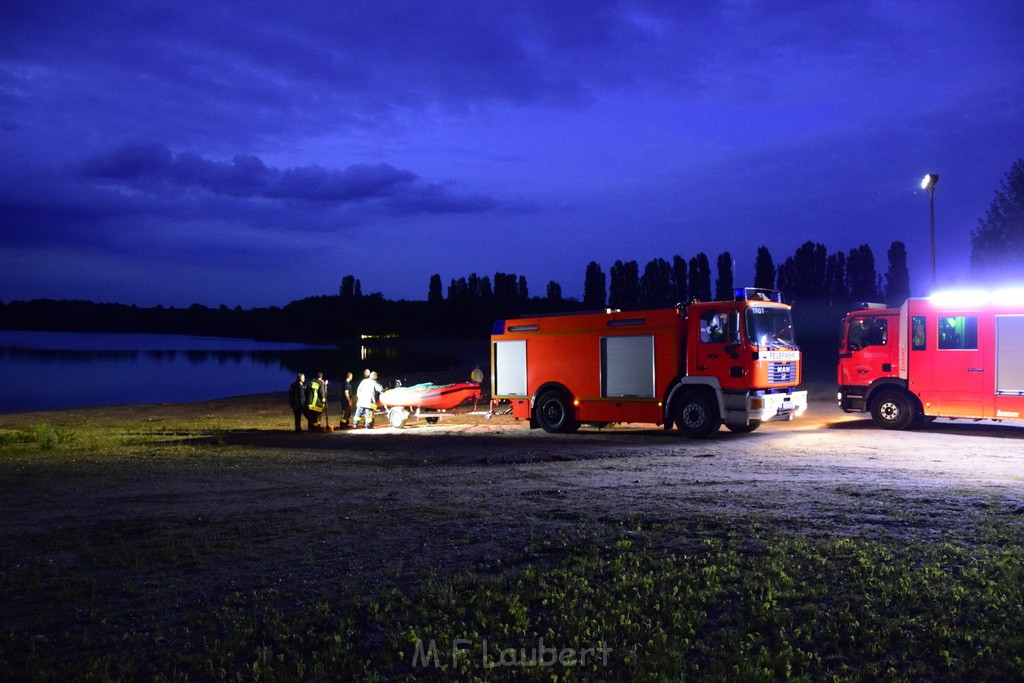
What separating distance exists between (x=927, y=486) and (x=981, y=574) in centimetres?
444

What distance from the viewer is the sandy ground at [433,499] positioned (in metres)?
7.23

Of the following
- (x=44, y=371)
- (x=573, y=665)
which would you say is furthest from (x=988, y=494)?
(x=44, y=371)

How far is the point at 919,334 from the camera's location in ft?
59.5

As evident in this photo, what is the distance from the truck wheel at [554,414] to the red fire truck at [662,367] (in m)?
0.02

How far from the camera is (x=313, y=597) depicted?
6199 millimetres

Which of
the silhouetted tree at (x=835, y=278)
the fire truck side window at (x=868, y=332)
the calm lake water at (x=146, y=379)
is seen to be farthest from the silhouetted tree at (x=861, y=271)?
the fire truck side window at (x=868, y=332)

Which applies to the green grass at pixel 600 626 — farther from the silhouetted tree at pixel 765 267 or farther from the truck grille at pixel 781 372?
the silhouetted tree at pixel 765 267

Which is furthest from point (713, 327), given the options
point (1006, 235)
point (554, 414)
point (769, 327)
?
point (1006, 235)

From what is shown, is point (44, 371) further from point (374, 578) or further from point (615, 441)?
point (374, 578)

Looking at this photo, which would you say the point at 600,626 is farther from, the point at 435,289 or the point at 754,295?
the point at 435,289

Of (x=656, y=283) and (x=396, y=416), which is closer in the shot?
(x=396, y=416)

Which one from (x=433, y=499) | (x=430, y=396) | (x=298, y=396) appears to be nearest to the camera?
(x=433, y=499)

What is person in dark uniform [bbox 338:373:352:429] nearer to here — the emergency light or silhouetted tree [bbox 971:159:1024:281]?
the emergency light

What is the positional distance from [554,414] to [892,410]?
7.66 m
